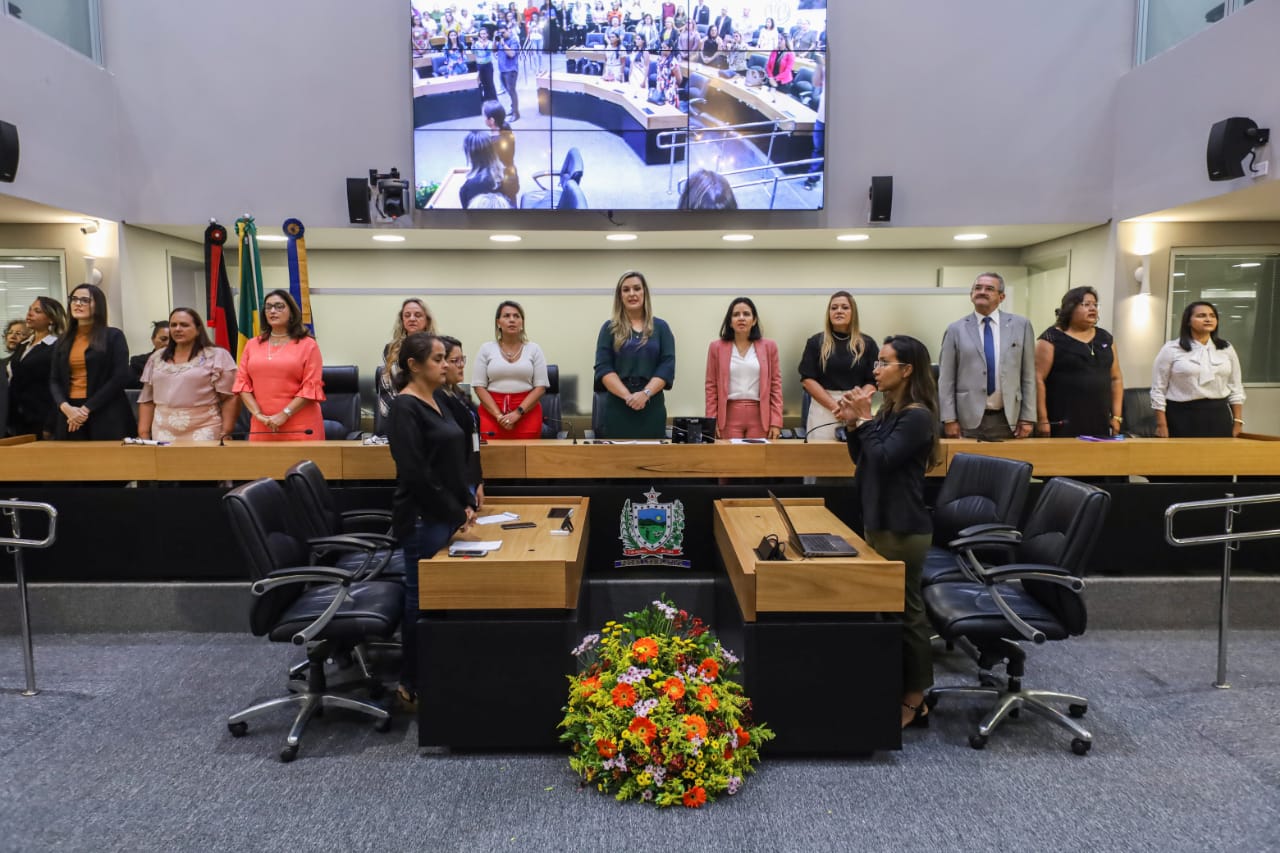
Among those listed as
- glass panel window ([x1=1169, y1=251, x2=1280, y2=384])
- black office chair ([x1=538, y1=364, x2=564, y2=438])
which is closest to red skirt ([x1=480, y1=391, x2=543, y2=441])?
black office chair ([x1=538, y1=364, x2=564, y2=438])

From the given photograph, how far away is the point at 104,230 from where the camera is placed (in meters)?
6.45

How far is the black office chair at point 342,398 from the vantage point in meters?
5.81

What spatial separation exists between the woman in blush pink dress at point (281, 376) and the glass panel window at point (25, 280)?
3489 mm

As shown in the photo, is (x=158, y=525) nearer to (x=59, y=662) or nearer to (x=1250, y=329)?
(x=59, y=662)

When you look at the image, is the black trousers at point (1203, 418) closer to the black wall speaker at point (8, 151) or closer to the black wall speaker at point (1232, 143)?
the black wall speaker at point (1232, 143)

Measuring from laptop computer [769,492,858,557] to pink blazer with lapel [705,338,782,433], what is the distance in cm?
172

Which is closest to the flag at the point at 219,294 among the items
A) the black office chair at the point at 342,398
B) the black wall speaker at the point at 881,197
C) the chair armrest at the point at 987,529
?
the black office chair at the point at 342,398

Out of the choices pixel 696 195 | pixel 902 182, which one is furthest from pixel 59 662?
pixel 902 182

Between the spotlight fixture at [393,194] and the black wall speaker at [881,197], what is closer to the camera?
the spotlight fixture at [393,194]

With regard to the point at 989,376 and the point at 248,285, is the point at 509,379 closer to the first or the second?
the point at 248,285

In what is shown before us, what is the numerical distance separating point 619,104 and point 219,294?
11.2ft

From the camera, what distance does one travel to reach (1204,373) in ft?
16.1

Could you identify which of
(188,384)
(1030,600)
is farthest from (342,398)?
(1030,600)

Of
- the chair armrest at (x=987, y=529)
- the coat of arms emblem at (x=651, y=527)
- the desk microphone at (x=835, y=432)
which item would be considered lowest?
the coat of arms emblem at (x=651, y=527)
